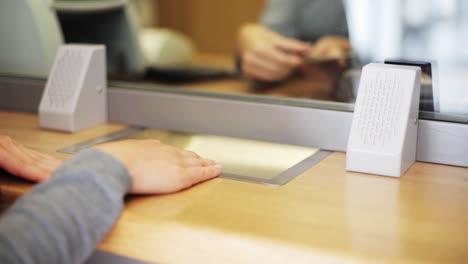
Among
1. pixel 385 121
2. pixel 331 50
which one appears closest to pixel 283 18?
pixel 331 50

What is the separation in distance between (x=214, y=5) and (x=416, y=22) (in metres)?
1.93

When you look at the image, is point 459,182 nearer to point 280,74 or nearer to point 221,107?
point 221,107

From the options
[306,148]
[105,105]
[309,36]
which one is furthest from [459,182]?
[309,36]

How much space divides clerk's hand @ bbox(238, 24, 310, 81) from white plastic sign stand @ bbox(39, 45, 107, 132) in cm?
42

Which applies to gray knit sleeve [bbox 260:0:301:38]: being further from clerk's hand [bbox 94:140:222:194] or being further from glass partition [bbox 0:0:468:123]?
clerk's hand [bbox 94:140:222:194]

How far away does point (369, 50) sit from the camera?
1194 mm

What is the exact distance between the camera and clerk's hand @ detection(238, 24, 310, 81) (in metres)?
1.42

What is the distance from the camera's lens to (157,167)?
734 mm

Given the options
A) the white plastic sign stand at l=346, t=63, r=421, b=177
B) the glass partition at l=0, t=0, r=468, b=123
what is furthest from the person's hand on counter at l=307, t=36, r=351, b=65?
the white plastic sign stand at l=346, t=63, r=421, b=177

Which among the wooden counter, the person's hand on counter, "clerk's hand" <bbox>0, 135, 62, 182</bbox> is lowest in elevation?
the wooden counter

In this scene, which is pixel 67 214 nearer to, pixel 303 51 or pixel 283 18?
pixel 303 51

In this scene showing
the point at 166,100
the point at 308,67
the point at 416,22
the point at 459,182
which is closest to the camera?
the point at 459,182

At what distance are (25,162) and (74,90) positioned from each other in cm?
28

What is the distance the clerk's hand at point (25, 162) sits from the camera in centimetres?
76
